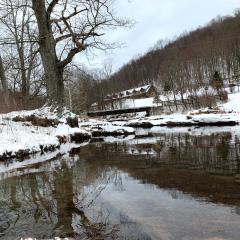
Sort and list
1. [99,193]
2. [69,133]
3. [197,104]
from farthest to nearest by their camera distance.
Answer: [197,104], [69,133], [99,193]

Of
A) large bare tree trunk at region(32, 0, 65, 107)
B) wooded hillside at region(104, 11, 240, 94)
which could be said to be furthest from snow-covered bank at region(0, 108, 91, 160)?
wooded hillside at region(104, 11, 240, 94)

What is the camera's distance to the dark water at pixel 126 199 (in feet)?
18.0

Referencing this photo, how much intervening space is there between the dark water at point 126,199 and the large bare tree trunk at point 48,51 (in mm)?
11054

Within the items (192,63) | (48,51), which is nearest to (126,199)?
(48,51)

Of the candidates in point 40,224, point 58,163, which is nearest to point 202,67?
point 58,163

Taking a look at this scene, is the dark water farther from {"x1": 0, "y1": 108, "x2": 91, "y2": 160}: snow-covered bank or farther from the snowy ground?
the snowy ground

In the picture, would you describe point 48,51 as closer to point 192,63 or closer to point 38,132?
point 38,132

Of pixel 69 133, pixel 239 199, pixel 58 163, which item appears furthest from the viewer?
pixel 69 133

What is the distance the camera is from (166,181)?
8.88 m

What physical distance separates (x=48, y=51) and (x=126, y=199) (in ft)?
55.5

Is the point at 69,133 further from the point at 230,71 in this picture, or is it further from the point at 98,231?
the point at 230,71

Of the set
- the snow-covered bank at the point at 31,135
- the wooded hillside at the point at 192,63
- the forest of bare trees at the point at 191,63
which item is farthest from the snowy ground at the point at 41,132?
the wooded hillside at the point at 192,63

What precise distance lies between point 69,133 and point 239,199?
1562 centimetres

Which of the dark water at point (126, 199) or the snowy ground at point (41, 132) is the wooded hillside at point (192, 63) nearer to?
the snowy ground at point (41, 132)
